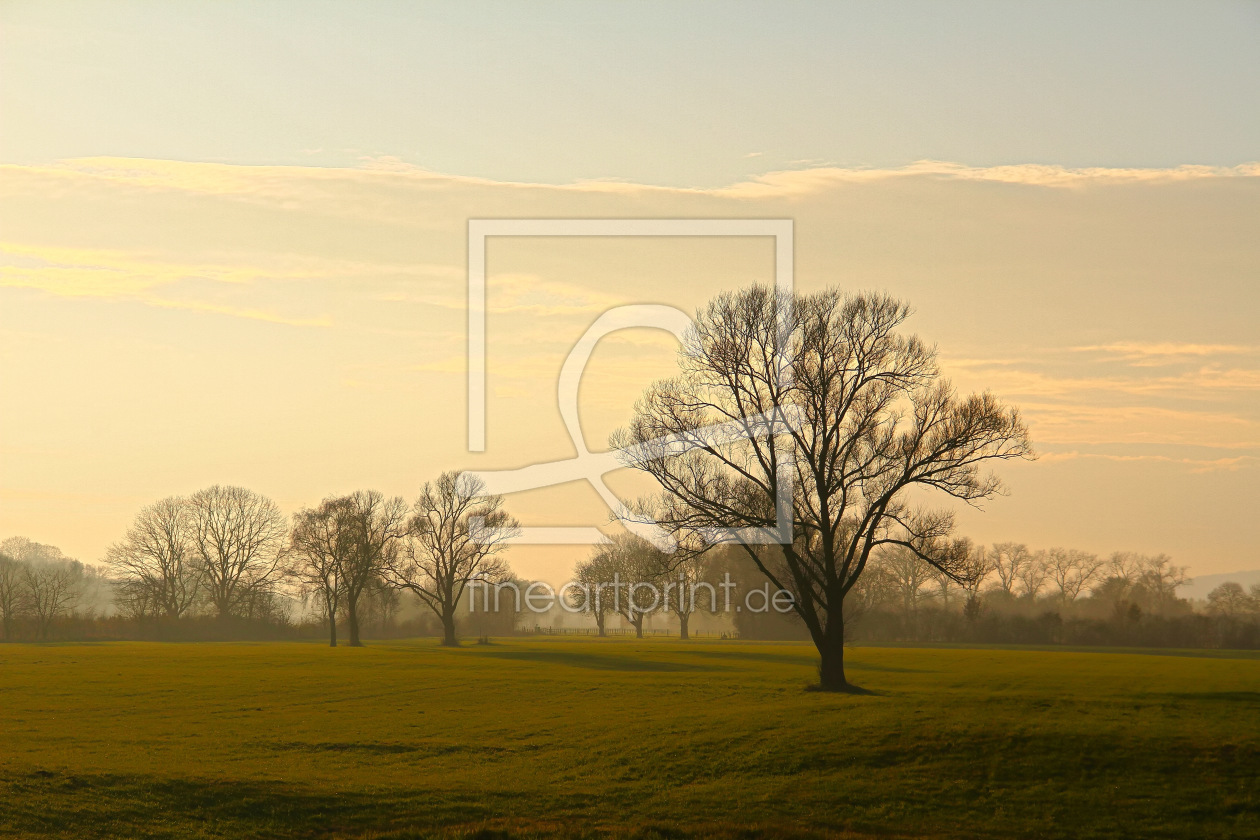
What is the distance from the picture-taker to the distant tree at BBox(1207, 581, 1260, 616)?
154625 millimetres

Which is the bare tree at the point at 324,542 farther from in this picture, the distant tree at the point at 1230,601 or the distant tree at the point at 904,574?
the distant tree at the point at 1230,601

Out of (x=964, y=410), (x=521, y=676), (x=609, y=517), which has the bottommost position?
(x=521, y=676)

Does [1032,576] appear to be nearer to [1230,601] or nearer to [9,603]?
[1230,601]

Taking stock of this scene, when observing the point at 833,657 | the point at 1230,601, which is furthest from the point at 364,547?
the point at 1230,601

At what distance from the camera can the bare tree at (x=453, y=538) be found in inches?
4112

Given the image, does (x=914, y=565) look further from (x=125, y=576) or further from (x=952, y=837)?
(x=952, y=837)

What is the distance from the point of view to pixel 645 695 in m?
46.8

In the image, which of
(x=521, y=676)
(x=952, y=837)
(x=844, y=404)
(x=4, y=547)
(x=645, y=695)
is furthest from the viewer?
(x=4, y=547)

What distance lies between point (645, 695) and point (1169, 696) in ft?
69.6

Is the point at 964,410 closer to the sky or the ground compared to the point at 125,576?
closer to the sky

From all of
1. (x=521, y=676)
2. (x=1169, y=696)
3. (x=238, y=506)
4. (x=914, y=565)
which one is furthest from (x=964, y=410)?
(x=238, y=506)

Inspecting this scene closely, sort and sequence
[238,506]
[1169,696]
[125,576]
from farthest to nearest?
[238,506], [125,576], [1169,696]
